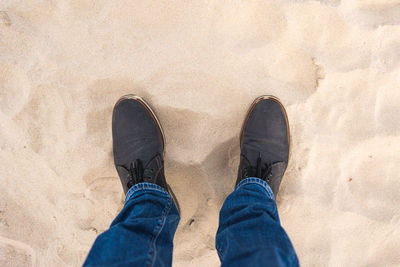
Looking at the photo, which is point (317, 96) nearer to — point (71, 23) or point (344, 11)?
point (344, 11)

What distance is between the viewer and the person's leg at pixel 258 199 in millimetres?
763

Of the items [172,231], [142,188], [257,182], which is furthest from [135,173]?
[257,182]

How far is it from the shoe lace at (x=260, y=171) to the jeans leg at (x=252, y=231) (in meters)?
0.04

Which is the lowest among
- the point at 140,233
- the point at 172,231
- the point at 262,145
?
the point at 172,231

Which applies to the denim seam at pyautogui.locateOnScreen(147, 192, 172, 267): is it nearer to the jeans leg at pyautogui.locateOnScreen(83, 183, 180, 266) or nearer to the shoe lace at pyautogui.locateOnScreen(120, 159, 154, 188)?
the jeans leg at pyautogui.locateOnScreen(83, 183, 180, 266)

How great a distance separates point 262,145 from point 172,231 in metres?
0.58

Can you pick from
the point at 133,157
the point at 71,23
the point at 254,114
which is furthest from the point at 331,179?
the point at 71,23

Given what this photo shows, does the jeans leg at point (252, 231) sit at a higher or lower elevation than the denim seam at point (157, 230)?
higher

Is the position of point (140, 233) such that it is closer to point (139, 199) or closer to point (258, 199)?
point (139, 199)

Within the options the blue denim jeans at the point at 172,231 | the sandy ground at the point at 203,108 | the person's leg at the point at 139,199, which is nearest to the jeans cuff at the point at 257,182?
the blue denim jeans at the point at 172,231

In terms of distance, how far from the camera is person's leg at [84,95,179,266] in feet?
2.61

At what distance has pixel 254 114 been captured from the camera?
1.17 m

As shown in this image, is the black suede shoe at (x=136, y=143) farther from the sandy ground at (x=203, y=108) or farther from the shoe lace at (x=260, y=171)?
the shoe lace at (x=260, y=171)

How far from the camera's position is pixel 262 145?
123 centimetres
